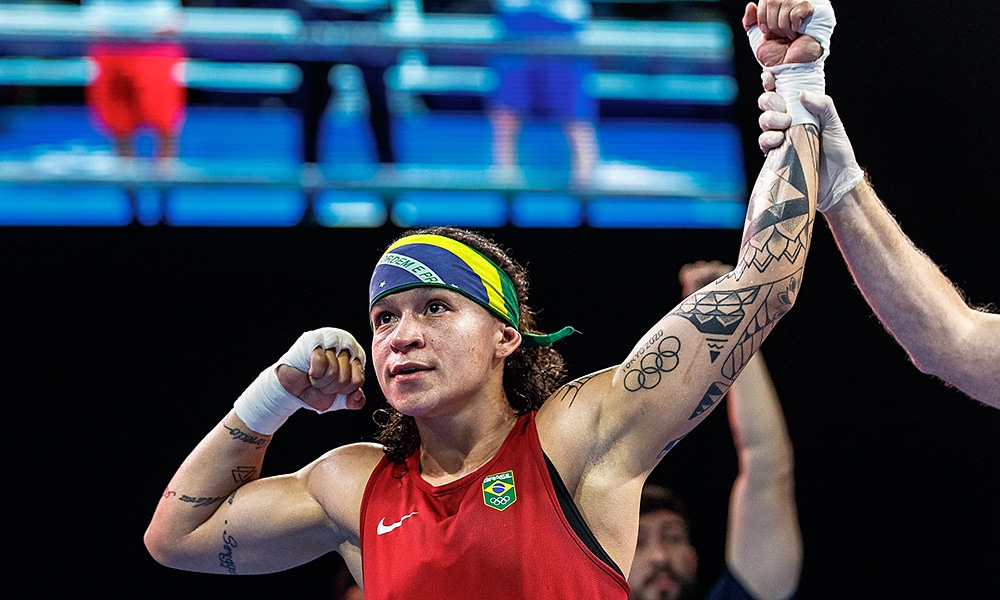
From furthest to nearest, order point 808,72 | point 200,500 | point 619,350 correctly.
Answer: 1. point 619,350
2. point 200,500
3. point 808,72

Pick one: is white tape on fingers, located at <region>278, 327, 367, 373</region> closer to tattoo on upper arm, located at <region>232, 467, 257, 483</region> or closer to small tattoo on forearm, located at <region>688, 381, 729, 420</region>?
tattoo on upper arm, located at <region>232, 467, 257, 483</region>

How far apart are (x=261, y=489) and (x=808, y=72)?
1489 mm

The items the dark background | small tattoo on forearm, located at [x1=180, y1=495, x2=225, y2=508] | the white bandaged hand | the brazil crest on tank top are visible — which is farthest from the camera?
the dark background

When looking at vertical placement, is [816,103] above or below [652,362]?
above

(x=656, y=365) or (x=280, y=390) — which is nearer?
(x=656, y=365)

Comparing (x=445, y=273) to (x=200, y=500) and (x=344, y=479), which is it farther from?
(x=200, y=500)

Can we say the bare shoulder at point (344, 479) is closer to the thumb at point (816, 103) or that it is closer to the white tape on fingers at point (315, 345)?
the white tape on fingers at point (315, 345)

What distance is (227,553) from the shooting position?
2350 mm

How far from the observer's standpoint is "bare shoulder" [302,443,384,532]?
7.43 ft

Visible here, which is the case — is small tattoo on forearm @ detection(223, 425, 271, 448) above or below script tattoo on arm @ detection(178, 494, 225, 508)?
above

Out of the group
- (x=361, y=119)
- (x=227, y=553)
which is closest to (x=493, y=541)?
(x=227, y=553)

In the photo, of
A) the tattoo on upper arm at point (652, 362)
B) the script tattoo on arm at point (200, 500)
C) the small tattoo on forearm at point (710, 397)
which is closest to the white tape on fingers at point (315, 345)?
the script tattoo on arm at point (200, 500)

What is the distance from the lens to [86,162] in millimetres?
3902

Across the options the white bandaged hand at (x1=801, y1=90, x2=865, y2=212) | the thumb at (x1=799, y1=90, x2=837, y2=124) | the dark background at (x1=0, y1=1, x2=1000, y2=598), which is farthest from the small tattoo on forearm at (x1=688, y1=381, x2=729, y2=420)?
the dark background at (x1=0, y1=1, x2=1000, y2=598)
